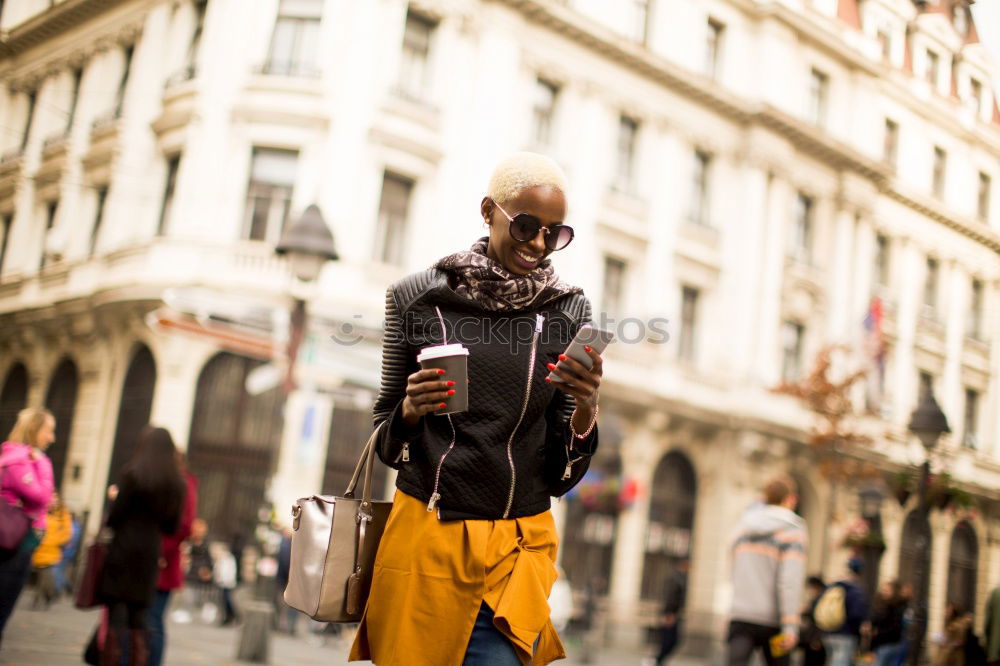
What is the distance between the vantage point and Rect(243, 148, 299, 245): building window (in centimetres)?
2072

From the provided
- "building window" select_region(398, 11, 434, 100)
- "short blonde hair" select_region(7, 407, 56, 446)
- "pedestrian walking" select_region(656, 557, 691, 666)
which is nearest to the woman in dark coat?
"short blonde hair" select_region(7, 407, 56, 446)

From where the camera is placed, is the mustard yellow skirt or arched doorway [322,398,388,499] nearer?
the mustard yellow skirt

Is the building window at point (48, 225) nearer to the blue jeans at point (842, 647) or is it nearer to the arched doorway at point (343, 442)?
the arched doorway at point (343, 442)

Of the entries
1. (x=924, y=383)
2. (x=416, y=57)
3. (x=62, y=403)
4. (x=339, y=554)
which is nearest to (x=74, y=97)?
(x=62, y=403)

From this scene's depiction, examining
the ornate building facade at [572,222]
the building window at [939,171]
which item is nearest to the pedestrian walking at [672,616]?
the ornate building facade at [572,222]

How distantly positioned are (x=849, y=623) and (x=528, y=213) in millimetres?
9988

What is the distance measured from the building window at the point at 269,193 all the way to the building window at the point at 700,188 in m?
11.3

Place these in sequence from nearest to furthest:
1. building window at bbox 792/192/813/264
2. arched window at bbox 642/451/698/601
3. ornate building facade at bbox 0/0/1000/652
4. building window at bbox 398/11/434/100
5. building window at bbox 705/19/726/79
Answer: ornate building facade at bbox 0/0/1000/652
building window at bbox 398/11/434/100
arched window at bbox 642/451/698/601
building window at bbox 705/19/726/79
building window at bbox 792/192/813/264

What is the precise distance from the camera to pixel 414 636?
261 centimetres

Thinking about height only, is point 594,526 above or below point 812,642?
above

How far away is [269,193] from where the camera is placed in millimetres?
20859

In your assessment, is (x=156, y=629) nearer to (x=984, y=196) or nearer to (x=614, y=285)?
(x=984, y=196)

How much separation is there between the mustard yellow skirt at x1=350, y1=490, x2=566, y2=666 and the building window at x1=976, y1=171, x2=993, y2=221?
18494mm

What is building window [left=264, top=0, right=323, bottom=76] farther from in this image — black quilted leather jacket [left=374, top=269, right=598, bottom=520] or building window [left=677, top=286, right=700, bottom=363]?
black quilted leather jacket [left=374, top=269, right=598, bottom=520]
